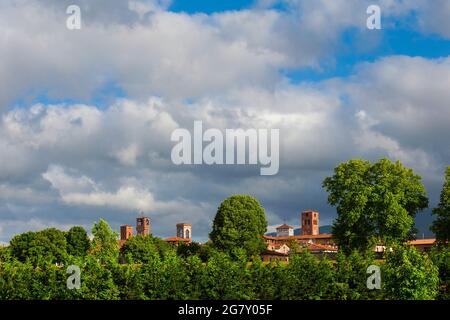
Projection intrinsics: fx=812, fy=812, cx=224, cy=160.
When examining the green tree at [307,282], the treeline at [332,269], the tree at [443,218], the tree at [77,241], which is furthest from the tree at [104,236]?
the green tree at [307,282]

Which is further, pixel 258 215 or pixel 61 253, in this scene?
pixel 61 253

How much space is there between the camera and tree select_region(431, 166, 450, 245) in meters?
82.1

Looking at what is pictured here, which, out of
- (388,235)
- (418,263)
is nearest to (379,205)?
(388,235)

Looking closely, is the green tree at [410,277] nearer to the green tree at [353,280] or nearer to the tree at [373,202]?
the green tree at [353,280]

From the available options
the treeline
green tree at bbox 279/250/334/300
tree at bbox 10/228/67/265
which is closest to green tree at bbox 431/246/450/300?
the treeline

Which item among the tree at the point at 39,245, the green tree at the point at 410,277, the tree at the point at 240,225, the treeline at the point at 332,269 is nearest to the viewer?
A: the green tree at the point at 410,277

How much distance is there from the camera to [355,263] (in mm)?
65125

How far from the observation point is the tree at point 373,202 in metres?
A: 84.8

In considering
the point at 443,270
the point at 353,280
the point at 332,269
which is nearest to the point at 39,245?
the point at 332,269

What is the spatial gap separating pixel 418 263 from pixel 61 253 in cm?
7166

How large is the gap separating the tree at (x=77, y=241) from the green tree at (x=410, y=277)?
72870 mm
